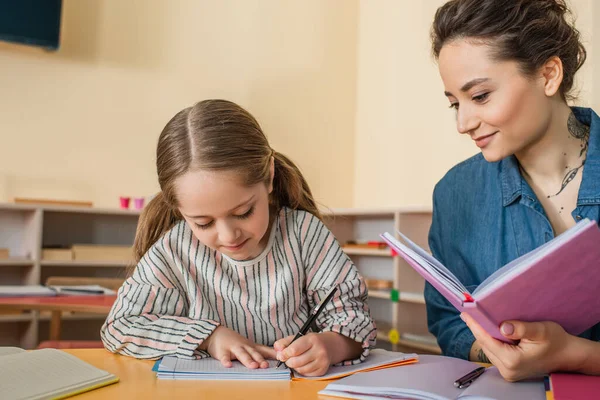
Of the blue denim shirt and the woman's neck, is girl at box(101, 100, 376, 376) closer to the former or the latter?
the blue denim shirt

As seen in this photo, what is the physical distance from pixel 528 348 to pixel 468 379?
10cm

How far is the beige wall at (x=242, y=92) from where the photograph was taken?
4176 mm

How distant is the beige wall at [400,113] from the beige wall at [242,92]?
1cm

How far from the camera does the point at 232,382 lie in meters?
1.00

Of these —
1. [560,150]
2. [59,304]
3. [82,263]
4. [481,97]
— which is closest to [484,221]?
[560,150]

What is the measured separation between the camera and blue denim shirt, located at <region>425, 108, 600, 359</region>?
1372 millimetres

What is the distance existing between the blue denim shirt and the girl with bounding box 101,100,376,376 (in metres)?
0.28

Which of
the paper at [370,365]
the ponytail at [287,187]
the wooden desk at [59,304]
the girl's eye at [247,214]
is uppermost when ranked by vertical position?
the ponytail at [287,187]

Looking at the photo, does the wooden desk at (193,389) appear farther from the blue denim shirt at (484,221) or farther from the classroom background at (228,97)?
the classroom background at (228,97)

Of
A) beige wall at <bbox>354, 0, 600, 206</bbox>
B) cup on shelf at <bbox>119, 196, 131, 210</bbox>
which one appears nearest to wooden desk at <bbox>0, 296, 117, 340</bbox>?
cup on shelf at <bbox>119, 196, 131, 210</bbox>

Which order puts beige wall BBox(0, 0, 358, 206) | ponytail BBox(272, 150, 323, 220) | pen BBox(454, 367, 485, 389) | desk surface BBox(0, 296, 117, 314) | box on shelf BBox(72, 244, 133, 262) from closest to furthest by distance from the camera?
pen BBox(454, 367, 485, 389) → ponytail BBox(272, 150, 323, 220) → desk surface BBox(0, 296, 117, 314) → box on shelf BBox(72, 244, 133, 262) → beige wall BBox(0, 0, 358, 206)

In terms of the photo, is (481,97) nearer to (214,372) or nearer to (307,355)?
(307,355)

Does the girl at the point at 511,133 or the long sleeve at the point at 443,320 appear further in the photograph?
the long sleeve at the point at 443,320

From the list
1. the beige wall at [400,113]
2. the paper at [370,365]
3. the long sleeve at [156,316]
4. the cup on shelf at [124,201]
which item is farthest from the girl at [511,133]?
the cup on shelf at [124,201]
